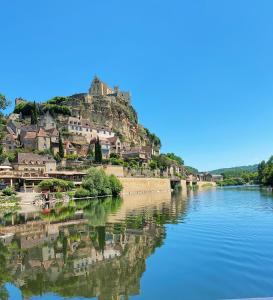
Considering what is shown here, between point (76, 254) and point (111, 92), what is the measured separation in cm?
11481

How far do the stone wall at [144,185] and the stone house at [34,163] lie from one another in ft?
55.2

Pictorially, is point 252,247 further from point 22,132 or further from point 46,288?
point 22,132

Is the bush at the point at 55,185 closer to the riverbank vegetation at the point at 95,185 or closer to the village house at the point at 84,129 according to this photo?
the riverbank vegetation at the point at 95,185

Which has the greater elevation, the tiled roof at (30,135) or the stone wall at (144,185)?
the tiled roof at (30,135)

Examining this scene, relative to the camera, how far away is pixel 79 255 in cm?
1892

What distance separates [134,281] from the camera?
13.8 m

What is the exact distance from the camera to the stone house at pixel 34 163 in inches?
2704

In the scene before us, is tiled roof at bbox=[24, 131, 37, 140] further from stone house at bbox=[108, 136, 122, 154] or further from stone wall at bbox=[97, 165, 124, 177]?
stone house at bbox=[108, 136, 122, 154]

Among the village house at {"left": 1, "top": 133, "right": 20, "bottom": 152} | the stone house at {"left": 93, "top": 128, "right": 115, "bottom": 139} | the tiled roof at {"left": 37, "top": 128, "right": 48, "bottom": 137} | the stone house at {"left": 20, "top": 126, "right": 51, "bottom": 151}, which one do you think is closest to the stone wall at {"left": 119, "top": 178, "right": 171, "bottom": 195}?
the stone house at {"left": 20, "top": 126, "right": 51, "bottom": 151}

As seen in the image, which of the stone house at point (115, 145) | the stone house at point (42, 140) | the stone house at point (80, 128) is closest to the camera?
the stone house at point (42, 140)

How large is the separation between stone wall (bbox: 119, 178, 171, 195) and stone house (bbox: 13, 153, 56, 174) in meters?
16.8

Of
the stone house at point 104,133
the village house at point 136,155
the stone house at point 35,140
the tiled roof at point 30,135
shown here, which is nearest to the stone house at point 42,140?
the stone house at point 35,140

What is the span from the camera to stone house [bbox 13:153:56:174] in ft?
225

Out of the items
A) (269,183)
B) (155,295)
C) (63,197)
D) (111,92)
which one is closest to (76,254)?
(155,295)
